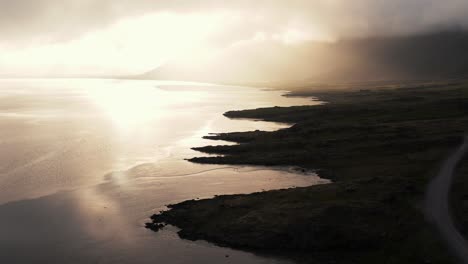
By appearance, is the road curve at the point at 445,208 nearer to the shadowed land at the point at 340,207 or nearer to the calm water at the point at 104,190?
the shadowed land at the point at 340,207

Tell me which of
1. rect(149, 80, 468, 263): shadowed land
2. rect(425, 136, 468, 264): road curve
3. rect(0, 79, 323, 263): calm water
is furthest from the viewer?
rect(0, 79, 323, 263): calm water

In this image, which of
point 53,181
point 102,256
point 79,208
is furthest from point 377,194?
point 53,181

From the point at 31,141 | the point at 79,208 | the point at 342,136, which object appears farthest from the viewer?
the point at 31,141

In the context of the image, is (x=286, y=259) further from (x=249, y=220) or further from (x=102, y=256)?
(x=102, y=256)

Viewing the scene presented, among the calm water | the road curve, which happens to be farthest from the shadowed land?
the calm water

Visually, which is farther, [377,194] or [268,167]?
[268,167]

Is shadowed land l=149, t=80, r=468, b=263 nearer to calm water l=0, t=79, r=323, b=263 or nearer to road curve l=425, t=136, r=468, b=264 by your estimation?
road curve l=425, t=136, r=468, b=264

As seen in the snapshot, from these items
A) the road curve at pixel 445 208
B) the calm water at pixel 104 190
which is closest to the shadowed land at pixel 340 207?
the road curve at pixel 445 208

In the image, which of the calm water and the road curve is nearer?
A: the road curve

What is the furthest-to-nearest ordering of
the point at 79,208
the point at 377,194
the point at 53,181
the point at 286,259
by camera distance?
the point at 53,181 < the point at 79,208 < the point at 377,194 < the point at 286,259
